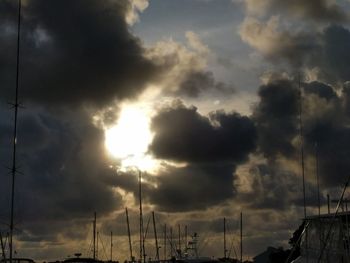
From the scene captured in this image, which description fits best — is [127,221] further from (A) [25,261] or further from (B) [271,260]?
(A) [25,261]

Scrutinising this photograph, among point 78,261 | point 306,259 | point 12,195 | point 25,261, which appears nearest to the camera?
point 12,195

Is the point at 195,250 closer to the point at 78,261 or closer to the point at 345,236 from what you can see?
the point at 78,261

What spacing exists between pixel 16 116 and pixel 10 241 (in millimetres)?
11971

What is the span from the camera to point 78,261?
137375 mm

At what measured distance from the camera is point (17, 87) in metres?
68.9

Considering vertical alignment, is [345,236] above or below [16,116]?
below

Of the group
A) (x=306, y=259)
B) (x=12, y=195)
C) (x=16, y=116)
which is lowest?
(x=306, y=259)

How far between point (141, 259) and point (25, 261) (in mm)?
56890

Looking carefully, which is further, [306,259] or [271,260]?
[271,260]

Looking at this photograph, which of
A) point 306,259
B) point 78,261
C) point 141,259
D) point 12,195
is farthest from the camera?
point 141,259

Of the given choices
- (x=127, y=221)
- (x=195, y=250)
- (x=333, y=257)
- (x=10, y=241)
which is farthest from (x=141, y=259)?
(x=10, y=241)

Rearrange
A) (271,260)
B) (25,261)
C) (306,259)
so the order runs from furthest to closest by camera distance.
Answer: (271,260) < (25,261) < (306,259)

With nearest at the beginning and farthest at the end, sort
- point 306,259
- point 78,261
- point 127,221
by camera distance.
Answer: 1. point 306,259
2. point 78,261
3. point 127,221

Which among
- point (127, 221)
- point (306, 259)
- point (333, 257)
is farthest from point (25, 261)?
point (127, 221)
